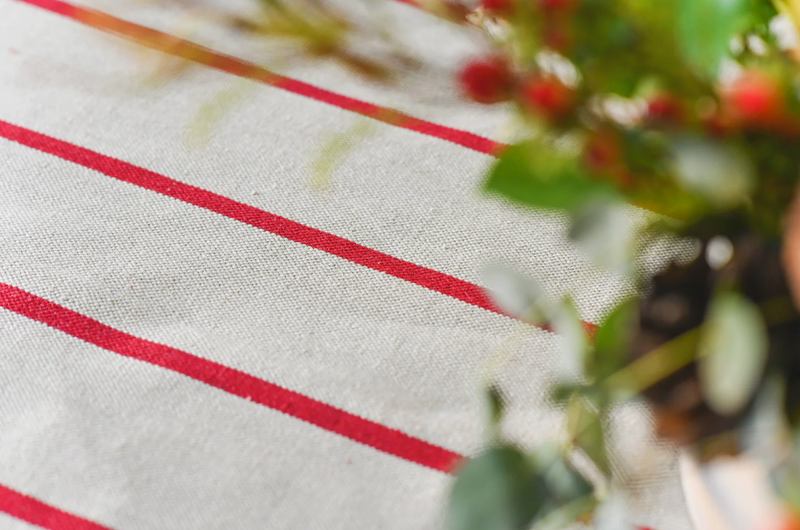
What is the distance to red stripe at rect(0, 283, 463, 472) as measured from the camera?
1.17 feet

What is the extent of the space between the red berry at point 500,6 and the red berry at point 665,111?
41 millimetres

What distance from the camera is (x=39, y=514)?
0.33 m

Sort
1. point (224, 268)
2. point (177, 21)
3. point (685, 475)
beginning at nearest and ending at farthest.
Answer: point (685, 475) → point (224, 268) → point (177, 21)

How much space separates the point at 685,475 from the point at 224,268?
238mm

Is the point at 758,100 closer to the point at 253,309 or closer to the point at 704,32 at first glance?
the point at 704,32

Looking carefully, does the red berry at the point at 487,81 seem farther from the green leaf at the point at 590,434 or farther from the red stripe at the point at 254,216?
the red stripe at the point at 254,216

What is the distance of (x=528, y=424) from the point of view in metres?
0.36

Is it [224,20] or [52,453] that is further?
[52,453]

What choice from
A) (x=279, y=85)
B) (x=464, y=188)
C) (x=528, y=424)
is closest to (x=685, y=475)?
(x=528, y=424)

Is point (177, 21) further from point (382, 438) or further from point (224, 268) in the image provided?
point (382, 438)

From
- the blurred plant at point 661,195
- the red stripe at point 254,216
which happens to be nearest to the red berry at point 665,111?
the blurred plant at point 661,195

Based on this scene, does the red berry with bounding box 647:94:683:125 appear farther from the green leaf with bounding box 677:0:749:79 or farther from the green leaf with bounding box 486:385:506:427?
the green leaf with bounding box 486:385:506:427

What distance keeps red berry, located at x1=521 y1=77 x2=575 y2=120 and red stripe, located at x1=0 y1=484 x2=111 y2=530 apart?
0.82 feet

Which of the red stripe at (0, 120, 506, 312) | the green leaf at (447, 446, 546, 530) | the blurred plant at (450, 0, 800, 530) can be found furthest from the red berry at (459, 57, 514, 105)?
the red stripe at (0, 120, 506, 312)
